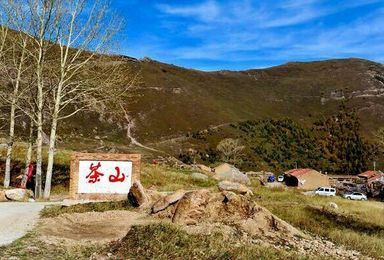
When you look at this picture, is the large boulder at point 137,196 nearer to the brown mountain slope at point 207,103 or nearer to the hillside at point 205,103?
the hillside at point 205,103

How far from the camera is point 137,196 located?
1912cm

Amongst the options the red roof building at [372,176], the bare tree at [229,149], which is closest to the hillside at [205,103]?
the bare tree at [229,149]

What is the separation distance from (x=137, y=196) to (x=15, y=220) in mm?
4749

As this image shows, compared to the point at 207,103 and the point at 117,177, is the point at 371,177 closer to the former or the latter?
the point at 207,103

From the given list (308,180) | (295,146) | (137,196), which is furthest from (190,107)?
(137,196)

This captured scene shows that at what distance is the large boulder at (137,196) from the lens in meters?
18.9

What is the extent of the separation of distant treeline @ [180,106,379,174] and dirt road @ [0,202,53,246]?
90.7m

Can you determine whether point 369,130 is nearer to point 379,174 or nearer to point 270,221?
point 379,174

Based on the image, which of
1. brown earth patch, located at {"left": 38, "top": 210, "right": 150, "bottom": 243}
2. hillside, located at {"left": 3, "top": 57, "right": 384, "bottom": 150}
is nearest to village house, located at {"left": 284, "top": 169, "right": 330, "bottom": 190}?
hillside, located at {"left": 3, "top": 57, "right": 384, "bottom": 150}

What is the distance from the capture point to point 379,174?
11112cm

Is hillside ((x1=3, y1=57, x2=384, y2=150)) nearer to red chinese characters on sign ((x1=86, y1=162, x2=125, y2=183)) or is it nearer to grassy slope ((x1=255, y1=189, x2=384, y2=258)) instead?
red chinese characters on sign ((x1=86, y1=162, x2=125, y2=183))

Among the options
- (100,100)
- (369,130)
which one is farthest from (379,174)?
(100,100)

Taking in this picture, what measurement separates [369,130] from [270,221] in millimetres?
158335

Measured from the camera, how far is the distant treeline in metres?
124
